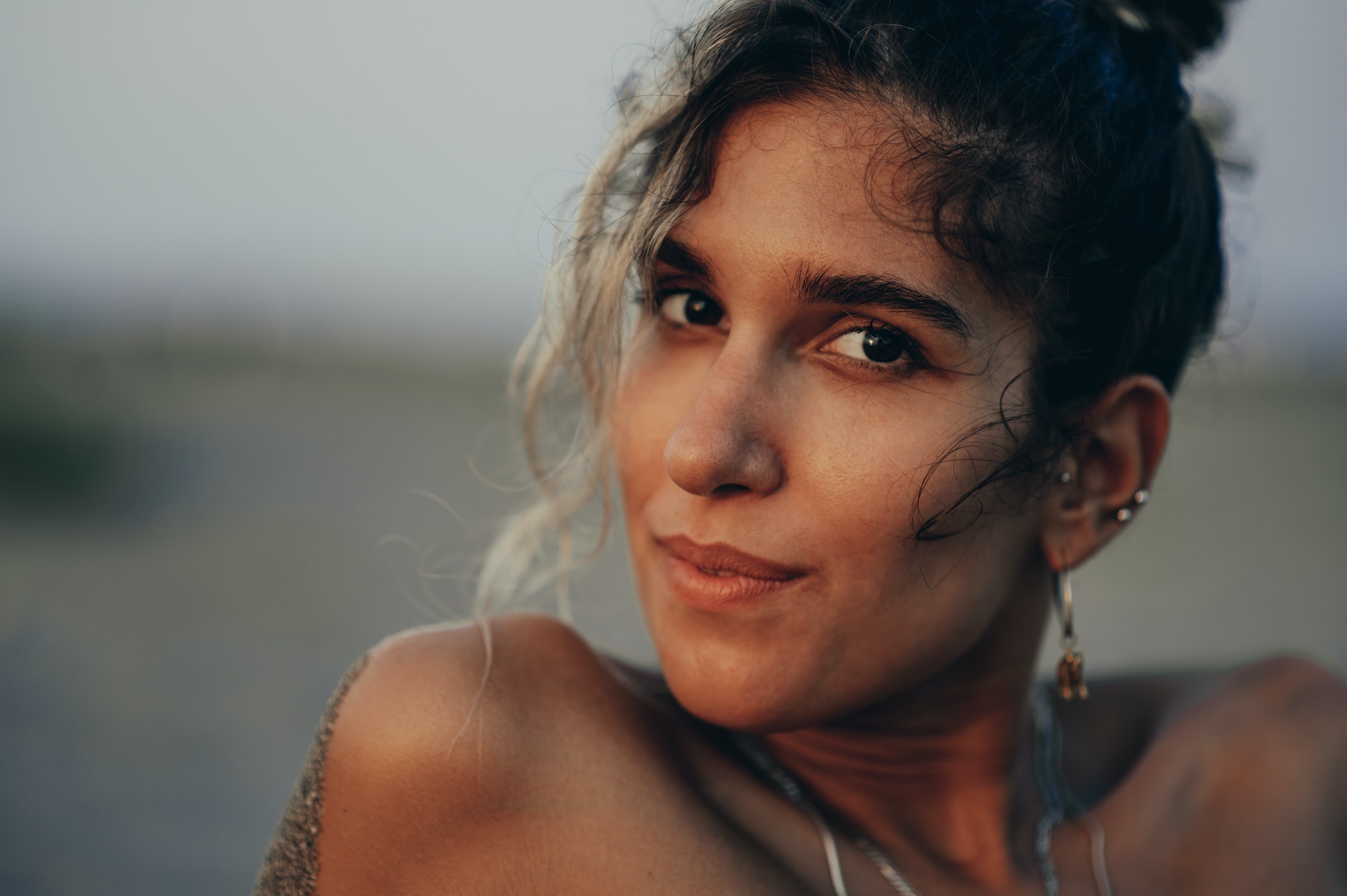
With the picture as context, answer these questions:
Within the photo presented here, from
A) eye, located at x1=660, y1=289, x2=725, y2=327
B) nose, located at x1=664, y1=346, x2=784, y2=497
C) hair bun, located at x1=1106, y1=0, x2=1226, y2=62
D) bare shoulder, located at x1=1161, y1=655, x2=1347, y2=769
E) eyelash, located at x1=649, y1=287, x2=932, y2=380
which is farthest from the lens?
bare shoulder, located at x1=1161, y1=655, x2=1347, y2=769

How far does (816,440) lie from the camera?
1.50m

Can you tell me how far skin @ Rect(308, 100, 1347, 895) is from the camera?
146 cm

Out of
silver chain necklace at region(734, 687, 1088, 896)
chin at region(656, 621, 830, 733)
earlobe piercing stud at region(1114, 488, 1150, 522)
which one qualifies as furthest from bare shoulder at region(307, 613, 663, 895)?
earlobe piercing stud at region(1114, 488, 1150, 522)

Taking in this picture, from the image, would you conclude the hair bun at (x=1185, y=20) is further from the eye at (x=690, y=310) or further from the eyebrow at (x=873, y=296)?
the eye at (x=690, y=310)

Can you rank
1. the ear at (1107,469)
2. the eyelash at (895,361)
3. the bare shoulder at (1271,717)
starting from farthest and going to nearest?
the bare shoulder at (1271,717) < the ear at (1107,469) < the eyelash at (895,361)

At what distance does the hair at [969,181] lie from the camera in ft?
5.12

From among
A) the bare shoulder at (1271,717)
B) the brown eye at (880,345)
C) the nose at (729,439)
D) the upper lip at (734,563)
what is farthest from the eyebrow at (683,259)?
the bare shoulder at (1271,717)

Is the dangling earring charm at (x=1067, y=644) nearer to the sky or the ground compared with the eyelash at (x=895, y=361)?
nearer to the ground

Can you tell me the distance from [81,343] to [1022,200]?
22827mm

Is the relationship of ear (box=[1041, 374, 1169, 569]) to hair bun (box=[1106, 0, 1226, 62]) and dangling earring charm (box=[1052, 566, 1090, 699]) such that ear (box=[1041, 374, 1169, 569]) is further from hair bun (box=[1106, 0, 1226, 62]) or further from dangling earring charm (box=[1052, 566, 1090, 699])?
hair bun (box=[1106, 0, 1226, 62])

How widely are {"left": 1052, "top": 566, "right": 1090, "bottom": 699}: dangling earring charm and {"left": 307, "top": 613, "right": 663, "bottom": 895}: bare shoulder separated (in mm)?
849

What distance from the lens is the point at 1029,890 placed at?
6.22 feet

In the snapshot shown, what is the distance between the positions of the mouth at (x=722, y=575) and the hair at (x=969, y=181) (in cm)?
25

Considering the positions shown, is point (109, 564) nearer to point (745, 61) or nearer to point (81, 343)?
point (745, 61)
